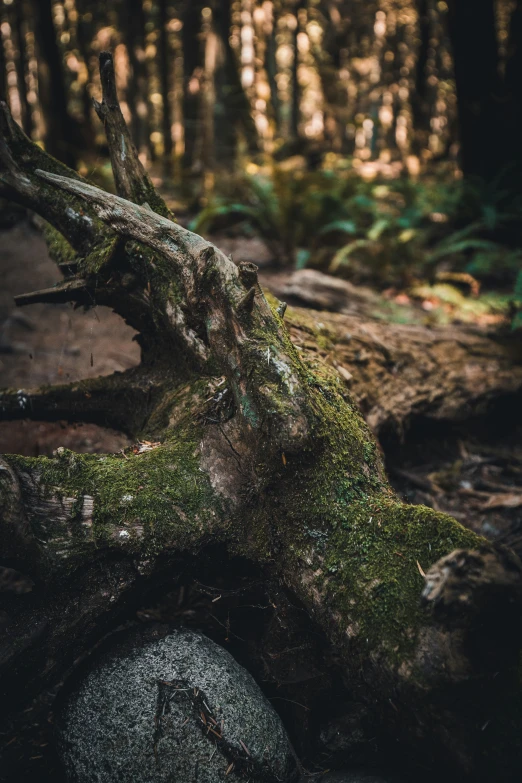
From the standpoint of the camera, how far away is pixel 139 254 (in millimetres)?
3178

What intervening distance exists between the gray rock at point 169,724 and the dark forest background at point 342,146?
3.42m

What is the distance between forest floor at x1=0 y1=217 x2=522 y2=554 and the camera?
403cm

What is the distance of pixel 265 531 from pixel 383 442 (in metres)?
1.77

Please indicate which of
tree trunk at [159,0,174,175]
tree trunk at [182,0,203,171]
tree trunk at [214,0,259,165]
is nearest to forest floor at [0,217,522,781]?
tree trunk at [214,0,259,165]

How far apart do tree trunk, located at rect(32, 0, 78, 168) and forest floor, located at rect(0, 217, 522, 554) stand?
374 cm

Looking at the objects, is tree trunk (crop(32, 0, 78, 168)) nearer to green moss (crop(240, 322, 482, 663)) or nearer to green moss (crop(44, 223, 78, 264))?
green moss (crop(44, 223, 78, 264))

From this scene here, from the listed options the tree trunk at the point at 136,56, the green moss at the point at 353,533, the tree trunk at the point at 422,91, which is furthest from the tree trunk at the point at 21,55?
the green moss at the point at 353,533

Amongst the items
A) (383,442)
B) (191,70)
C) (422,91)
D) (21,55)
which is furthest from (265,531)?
(21,55)

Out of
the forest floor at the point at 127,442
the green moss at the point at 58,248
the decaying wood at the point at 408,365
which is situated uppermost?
the green moss at the point at 58,248

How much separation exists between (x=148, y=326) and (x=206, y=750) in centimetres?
246

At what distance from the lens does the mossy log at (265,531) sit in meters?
1.89

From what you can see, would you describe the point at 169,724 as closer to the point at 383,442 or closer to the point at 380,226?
the point at 383,442

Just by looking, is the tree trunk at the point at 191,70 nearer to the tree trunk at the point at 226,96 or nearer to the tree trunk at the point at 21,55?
the tree trunk at the point at 226,96

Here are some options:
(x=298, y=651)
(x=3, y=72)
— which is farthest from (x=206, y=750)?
(x=3, y=72)
